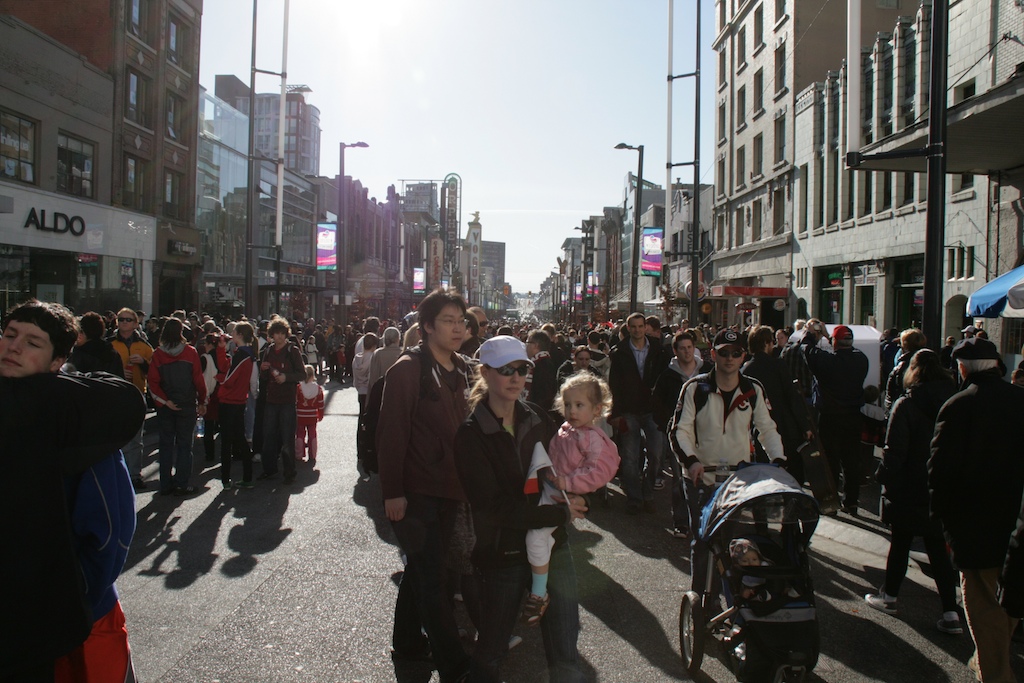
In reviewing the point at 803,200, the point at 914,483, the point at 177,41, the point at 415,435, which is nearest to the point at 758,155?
the point at 803,200

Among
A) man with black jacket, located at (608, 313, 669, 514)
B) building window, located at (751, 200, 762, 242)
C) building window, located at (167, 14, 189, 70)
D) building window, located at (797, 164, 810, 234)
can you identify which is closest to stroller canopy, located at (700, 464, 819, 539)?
man with black jacket, located at (608, 313, 669, 514)

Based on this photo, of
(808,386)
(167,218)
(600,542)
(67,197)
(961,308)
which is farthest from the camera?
(167,218)

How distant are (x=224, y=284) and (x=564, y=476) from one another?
128 ft

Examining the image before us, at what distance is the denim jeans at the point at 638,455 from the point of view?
8.09m

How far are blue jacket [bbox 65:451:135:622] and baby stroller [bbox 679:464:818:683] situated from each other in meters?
2.73

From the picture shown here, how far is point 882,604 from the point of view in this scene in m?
5.20

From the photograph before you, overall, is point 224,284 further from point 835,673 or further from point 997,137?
point 835,673

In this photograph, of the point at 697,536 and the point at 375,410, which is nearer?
the point at 697,536

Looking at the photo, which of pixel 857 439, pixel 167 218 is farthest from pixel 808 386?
pixel 167 218

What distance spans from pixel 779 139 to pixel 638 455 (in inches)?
998

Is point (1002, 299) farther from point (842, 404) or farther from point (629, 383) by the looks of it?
point (629, 383)

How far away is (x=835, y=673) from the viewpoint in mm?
4230

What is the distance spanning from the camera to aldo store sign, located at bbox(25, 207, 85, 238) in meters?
22.8

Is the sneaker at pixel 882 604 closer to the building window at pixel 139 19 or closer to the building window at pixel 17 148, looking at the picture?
the building window at pixel 17 148
